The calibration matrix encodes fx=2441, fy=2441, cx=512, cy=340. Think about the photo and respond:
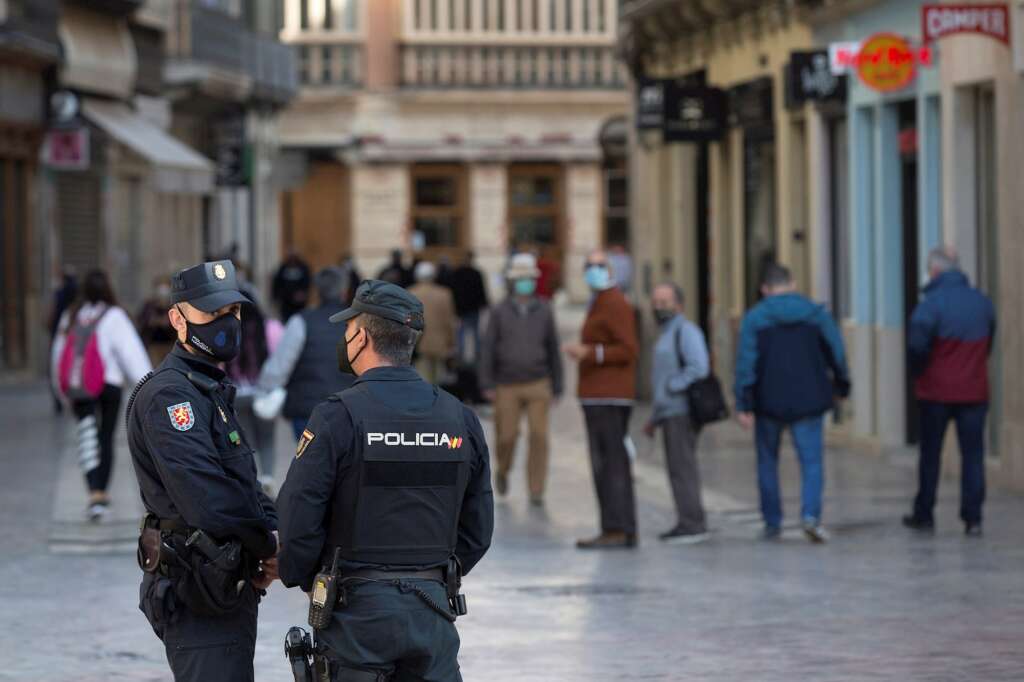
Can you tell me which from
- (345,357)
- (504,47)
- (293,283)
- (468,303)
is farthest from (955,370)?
(504,47)

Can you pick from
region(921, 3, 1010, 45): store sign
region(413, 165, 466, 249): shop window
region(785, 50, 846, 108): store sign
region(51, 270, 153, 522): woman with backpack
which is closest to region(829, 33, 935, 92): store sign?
region(921, 3, 1010, 45): store sign

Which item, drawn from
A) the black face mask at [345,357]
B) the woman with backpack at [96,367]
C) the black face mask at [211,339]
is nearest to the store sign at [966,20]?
the woman with backpack at [96,367]

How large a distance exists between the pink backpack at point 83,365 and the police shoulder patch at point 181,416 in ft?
29.4

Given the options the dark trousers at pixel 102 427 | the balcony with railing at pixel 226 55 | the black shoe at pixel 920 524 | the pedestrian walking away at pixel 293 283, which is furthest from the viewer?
the balcony with railing at pixel 226 55

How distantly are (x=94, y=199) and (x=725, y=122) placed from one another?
1248 centimetres

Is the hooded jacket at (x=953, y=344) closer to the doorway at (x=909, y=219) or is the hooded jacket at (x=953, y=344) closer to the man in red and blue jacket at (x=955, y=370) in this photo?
the man in red and blue jacket at (x=955, y=370)

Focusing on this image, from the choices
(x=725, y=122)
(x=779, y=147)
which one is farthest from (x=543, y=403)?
(x=725, y=122)

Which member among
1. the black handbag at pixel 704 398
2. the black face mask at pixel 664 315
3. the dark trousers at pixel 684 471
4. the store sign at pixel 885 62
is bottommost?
the dark trousers at pixel 684 471

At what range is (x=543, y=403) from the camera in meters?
17.3

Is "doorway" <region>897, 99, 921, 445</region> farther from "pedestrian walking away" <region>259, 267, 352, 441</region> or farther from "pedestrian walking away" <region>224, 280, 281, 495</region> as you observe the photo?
"pedestrian walking away" <region>259, 267, 352, 441</region>

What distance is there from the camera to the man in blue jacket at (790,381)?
14500 mm

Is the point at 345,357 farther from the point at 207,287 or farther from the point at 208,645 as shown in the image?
the point at 208,645

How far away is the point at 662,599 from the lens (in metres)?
12.1

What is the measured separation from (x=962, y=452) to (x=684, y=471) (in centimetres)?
168
